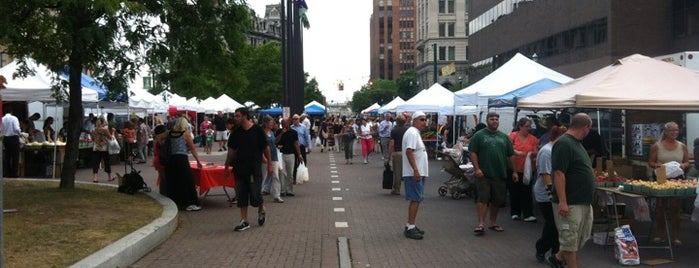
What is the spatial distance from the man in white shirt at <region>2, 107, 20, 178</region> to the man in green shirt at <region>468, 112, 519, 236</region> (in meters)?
11.8

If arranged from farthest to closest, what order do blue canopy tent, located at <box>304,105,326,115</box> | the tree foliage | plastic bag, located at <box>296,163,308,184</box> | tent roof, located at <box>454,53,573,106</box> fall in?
the tree foliage → blue canopy tent, located at <box>304,105,326,115</box> → plastic bag, located at <box>296,163,308,184</box> → tent roof, located at <box>454,53,573,106</box>

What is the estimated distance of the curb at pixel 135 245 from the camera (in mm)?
6984

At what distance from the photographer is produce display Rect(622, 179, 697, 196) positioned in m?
8.04

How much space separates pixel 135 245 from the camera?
793cm

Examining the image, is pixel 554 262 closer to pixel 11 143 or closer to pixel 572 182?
pixel 572 182

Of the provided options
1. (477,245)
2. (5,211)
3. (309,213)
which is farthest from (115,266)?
(309,213)

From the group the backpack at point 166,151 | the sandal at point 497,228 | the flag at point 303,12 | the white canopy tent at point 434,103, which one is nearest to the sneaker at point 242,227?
the backpack at point 166,151

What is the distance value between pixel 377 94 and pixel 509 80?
11752 centimetres

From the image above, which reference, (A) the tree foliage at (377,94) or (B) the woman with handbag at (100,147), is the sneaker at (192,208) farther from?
(A) the tree foliage at (377,94)

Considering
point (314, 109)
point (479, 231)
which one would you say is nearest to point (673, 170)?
point (479, 231)

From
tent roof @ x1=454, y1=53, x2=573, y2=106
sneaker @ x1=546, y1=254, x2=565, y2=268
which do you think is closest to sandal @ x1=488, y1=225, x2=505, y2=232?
sneaker @ x1=546, y1=254, x2=565, y2=268

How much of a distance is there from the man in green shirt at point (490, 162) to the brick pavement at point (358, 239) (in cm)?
53

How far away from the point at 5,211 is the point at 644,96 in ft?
29.6

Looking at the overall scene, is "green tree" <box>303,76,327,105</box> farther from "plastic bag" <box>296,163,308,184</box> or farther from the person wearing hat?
the person wearing hat
